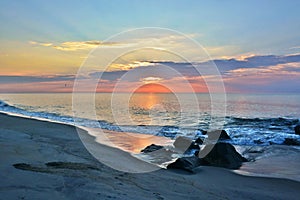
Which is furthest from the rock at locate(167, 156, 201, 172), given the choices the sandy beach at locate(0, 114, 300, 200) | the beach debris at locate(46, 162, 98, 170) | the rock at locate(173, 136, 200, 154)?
the rock at locate(173, 136, 200, 154)

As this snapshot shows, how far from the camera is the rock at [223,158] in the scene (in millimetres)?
10133

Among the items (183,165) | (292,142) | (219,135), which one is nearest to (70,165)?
(183,165)

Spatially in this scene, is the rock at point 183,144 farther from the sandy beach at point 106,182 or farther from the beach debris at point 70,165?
the beach debris at point 70,165

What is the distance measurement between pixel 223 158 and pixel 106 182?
226 inches

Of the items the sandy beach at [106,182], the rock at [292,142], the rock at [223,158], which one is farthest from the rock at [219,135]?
the sandy beach at [106,182]

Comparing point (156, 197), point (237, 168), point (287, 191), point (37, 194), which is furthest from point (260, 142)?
point (37, 194)

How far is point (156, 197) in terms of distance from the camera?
5.64 m

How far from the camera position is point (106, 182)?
6.15m

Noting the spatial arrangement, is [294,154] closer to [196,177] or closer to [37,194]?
[196,177]

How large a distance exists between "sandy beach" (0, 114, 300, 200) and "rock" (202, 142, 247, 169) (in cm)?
75

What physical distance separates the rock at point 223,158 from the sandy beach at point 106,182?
745 millimetres

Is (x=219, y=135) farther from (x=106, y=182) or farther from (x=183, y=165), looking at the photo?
(x=106, y=182)

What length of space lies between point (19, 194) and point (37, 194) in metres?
0.31

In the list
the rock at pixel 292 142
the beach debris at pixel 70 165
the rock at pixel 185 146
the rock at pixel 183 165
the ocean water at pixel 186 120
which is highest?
the beach debris at pixel 70 165
